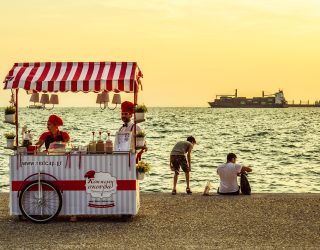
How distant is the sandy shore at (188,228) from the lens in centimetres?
1145

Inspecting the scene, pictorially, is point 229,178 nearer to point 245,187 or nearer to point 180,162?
point 245,187

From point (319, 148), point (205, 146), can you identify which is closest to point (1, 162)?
point (205, 146)

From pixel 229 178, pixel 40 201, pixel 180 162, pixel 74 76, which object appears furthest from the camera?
pixel 180 162

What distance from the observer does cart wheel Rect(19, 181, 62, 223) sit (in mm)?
13744

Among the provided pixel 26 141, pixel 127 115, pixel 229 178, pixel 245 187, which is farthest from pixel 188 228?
A: pixel 229 178

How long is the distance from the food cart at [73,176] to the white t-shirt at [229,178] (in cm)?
488

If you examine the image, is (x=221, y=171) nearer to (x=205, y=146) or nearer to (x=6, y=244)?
(x=6, y=244)

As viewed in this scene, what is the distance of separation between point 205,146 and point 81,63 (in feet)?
170

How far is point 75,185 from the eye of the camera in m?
13.9

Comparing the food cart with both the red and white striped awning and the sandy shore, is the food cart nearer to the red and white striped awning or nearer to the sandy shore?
the red and white striped awning

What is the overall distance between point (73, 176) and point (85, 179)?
209 millimetres

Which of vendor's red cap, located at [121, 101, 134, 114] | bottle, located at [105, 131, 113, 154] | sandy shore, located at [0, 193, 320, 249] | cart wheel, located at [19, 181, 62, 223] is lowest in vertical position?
sandy shore, located at [0, 193, 320, 249]

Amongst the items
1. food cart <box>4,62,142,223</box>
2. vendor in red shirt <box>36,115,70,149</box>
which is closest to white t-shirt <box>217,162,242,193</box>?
food cart <box>4,62,142,223</box>

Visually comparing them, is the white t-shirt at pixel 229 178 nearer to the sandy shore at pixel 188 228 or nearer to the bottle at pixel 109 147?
the sandy shore at pixel 188 228
